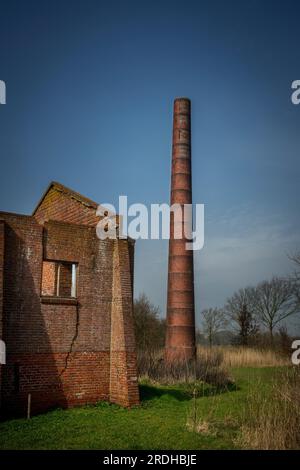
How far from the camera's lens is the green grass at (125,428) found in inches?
313

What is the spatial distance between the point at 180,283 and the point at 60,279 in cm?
897

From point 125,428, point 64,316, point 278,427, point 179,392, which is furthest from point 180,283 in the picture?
point 278,427

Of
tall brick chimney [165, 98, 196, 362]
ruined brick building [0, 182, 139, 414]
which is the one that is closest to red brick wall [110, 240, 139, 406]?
ruined brick building [0, 182, 139, 414]

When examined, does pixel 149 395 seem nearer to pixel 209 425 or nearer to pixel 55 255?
pixel 209 425

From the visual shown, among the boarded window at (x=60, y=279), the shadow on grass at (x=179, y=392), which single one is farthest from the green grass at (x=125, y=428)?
the boarded window at (x=60, y=279)

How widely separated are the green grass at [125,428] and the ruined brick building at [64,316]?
0.66 m

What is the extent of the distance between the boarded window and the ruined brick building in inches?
1.1

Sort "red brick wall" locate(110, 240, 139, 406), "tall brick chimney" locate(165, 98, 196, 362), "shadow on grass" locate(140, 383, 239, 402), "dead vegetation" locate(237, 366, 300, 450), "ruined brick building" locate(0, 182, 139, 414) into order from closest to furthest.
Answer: "dead vegetation" locate(237, 366, 300, 450) < "ruined brick building" locate(0, 182, 139, 414) < "red brick wall" locate(110, 240, 139, 406) < "shadow on grass" locate(140, 383, 239, 402) < "tall brick chimney" locate(165, 98, 196, 362)

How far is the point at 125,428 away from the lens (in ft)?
29.8

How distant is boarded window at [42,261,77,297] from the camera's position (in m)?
11.9

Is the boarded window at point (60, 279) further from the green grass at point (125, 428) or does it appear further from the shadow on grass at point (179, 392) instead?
the shadow on grass at point (179, 392)

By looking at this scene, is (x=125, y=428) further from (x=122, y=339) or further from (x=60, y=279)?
(x=60, y=279)

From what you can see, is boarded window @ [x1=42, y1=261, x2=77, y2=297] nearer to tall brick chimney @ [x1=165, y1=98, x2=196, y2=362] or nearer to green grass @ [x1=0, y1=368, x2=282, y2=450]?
green grass @ [x1=0, y1=368, x2=282, y2=450]
